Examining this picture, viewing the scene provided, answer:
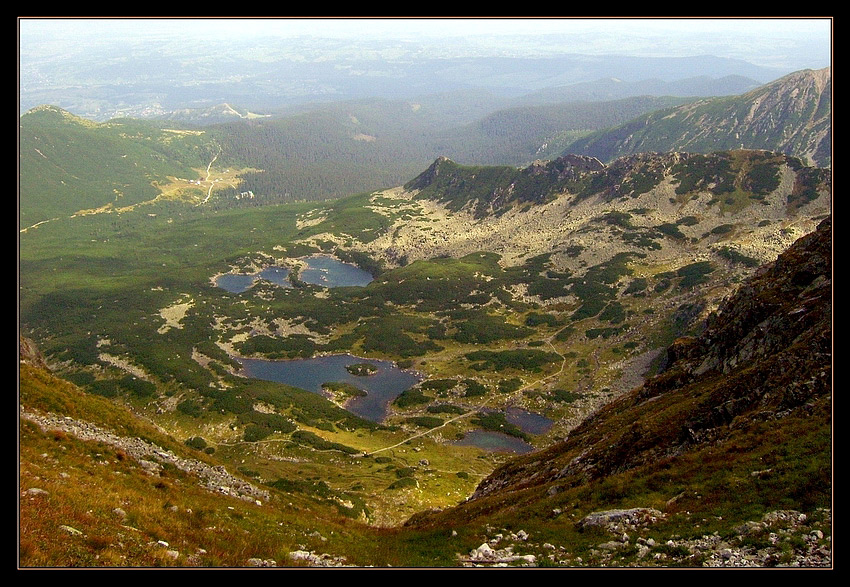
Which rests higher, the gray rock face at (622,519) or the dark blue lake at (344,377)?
the gray rock face at (622,519)

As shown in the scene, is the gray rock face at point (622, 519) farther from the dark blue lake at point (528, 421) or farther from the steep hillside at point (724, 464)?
the dark blue lake at point (528, 421)

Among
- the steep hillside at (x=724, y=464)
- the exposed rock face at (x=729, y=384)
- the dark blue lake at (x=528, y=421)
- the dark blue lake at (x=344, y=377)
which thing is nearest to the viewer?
the steep hillside at (x=724, y=464)

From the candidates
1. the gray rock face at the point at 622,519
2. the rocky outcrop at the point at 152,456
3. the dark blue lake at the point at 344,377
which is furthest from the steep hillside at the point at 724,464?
the dark blue lake at the point at 344,377

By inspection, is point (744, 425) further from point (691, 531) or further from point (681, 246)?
point (681, 246)

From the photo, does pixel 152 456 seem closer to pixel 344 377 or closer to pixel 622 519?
pixel 622 519

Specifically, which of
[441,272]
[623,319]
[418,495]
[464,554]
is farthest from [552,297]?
[464,554]

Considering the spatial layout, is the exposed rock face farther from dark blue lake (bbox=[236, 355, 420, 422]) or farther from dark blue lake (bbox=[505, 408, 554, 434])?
dark blue lake (bbox=[236, 355, 420, 422])
